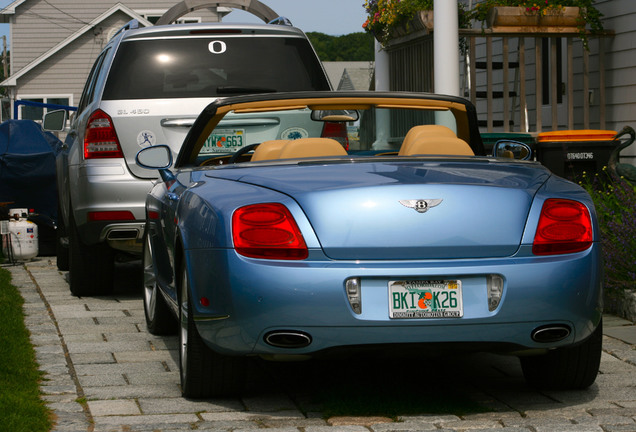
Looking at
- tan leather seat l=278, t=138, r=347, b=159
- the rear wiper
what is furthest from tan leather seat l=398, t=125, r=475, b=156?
the rear wiper

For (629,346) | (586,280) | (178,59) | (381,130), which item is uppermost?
(178,59)

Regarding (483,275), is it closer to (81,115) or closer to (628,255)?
(628,255)

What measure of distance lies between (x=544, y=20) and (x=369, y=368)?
809cm

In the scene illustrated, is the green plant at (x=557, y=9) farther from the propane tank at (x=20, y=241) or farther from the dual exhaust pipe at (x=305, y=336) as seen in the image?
the dual exhaust pipe at (x=305, y=336)

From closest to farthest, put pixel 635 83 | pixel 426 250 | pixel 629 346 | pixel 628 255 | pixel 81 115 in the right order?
pixel 426 250 → pixel 629 346 → pixel 628 255 → pixel 81 115 → pixel 635 83

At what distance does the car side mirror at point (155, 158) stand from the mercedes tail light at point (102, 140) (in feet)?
5.32

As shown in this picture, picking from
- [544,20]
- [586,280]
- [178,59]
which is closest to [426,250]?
[586,280]

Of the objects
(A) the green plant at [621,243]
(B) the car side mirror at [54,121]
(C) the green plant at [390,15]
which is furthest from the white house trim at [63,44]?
(A) the green plant at [621,243]

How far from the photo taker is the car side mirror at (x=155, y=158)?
631 centimetres

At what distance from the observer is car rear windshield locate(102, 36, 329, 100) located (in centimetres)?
805

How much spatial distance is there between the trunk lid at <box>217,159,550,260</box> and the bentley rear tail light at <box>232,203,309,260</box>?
0.28 ft

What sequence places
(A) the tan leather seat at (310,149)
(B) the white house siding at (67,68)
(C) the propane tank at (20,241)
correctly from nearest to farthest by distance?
1. (A) the tan leather seat at (310,149)
2. (C) the propane tank at (20,241)
3. (B) the white house siding at (67,68)

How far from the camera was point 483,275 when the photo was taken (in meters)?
4.43

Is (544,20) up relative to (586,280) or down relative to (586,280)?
up
